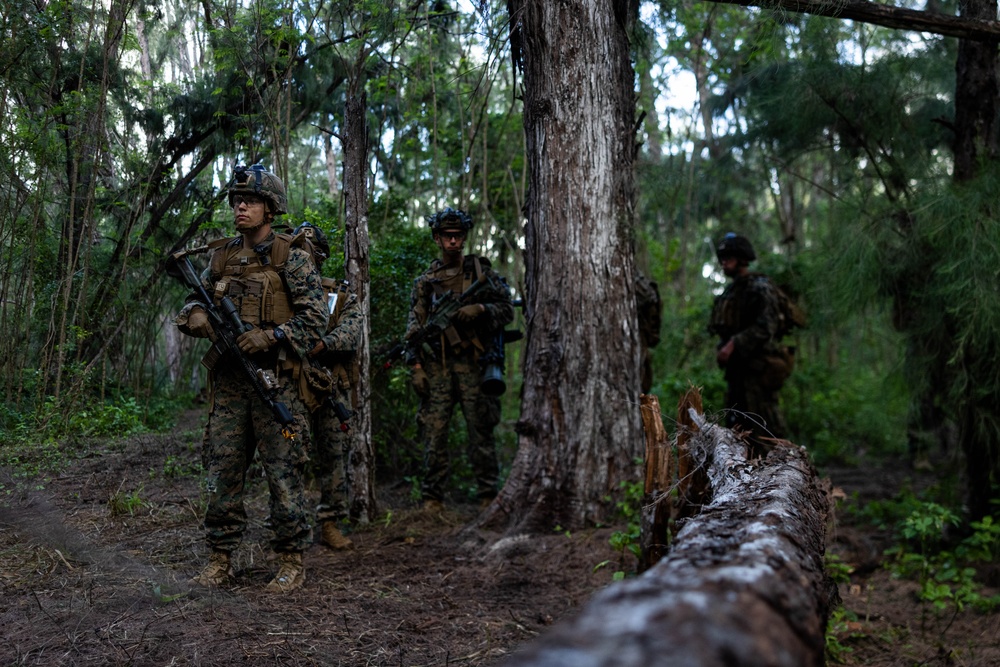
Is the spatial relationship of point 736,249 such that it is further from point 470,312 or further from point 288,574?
point 288,574

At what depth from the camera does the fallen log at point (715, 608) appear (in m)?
0.99

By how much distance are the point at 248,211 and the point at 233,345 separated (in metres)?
0.74

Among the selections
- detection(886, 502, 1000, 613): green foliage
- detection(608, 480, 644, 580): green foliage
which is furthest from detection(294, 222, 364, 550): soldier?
detection(886, 502, 1000, 613): green foliage

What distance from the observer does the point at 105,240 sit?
5715 mm

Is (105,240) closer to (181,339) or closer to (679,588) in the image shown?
(181,339)

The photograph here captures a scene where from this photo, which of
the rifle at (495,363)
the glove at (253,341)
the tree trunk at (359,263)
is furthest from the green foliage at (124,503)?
the rifle at (495,363)

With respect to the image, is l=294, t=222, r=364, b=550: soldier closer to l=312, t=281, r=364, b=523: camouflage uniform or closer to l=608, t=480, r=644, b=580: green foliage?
l=312, t=281, r=364, b=523: camouflage uniform

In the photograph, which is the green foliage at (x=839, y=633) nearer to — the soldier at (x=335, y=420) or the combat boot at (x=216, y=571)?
the soldier at (x=335, y=420)

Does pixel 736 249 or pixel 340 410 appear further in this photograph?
pixel 736 249

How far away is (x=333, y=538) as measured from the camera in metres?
5.39

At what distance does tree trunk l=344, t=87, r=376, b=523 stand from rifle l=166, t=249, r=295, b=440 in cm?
154

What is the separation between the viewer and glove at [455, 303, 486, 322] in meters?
6.18

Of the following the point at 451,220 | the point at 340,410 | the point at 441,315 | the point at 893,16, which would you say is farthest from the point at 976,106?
the point at 340,410

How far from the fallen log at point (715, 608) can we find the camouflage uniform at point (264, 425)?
281 cm
